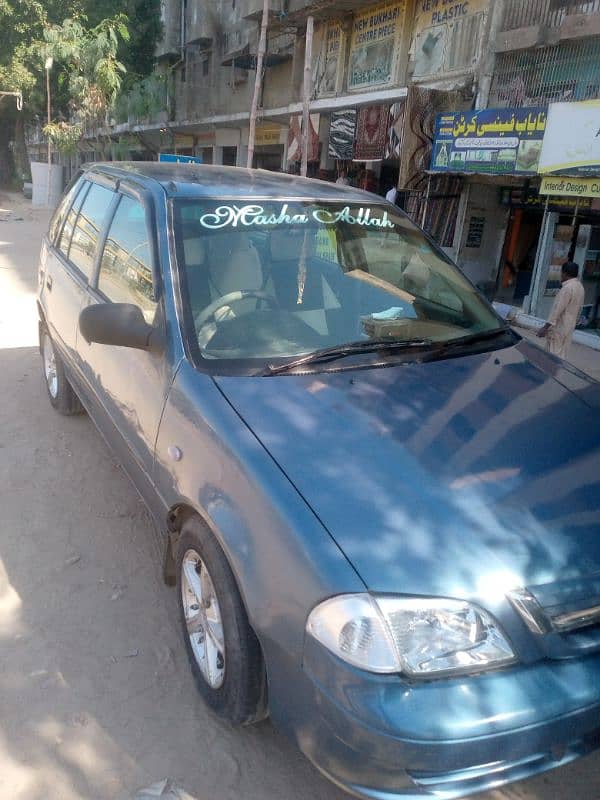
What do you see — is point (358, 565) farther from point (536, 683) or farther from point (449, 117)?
point (449, 117)

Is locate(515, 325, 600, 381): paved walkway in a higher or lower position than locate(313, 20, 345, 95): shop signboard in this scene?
lower

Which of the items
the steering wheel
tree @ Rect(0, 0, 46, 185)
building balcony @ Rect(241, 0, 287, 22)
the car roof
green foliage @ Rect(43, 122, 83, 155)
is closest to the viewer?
the steering wheel

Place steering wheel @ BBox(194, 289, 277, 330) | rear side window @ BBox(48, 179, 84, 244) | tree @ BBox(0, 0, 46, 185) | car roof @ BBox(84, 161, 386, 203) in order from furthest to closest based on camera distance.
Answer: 1. tree @ BBox(0, 0, 46, 185)
2. rear side window @ BBox(48, 179, 84, 244)
3. car roof @ BBox(84, 161, 386, 203)
4. steering wheel @ BBox(194, 289, 277, 330)

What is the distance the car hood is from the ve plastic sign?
37.5 inches

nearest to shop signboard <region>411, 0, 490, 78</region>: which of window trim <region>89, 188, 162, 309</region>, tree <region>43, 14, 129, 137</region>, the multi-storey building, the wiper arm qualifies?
the multi-storey building

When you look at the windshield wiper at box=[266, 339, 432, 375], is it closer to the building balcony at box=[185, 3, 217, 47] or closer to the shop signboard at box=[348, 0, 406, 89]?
the shop signboard at box=[348, 0, 406, 89]

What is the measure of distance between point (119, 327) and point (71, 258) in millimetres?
1936

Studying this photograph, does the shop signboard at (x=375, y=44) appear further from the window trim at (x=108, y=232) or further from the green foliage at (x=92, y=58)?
the green foliage at (x=92, y=58)

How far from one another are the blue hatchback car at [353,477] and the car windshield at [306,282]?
13 mm

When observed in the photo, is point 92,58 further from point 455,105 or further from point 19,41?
point 455,105

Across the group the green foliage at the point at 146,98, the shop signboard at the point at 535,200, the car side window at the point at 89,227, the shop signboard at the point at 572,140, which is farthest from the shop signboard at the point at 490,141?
the green foliage at the point at 146,98

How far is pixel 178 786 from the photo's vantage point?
2.15 m

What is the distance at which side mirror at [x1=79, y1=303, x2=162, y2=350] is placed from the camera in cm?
263

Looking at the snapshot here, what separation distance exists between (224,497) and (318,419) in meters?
0.42
